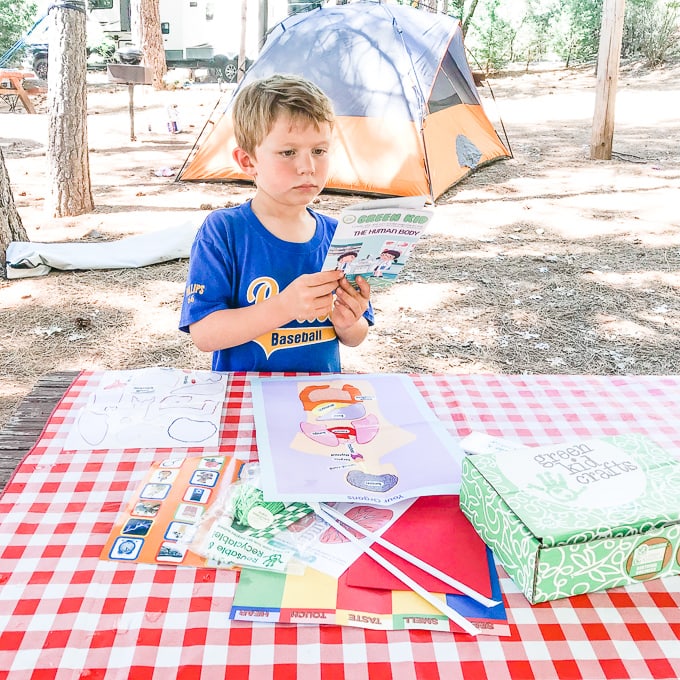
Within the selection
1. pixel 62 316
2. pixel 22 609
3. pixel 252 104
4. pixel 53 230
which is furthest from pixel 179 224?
pixel 22 609

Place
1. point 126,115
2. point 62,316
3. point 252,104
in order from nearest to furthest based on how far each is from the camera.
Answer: point 252,104, point 62,316, point 126,115

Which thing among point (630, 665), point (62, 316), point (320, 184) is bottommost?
point (62, 316)

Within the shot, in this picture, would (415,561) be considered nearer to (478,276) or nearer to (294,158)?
(294,158)

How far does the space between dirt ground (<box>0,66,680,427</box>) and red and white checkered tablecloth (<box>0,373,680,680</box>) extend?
199 centimetres

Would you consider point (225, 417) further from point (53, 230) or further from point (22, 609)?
point (53, 230)

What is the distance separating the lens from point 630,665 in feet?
2.56

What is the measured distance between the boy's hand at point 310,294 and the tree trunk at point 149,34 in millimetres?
12061

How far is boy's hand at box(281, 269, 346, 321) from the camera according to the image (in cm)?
131

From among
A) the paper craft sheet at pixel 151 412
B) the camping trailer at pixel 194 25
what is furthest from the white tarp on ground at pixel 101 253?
the camping trailer at pixel 194 25

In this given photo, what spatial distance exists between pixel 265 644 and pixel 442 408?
66cm

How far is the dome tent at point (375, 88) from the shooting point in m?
5.82

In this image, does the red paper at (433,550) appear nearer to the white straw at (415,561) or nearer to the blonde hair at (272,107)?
the white straw at (415,561)

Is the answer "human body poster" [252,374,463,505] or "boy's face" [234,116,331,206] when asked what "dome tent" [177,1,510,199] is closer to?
"boy's face" [234,116,331,206]

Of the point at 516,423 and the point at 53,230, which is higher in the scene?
the point at 516,423
